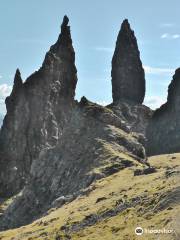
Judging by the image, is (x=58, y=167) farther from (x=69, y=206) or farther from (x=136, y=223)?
(x=136, y=223)

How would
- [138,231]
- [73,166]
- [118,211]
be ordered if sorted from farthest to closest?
1. [73,166]
2. [118,211]
3. [138,231]

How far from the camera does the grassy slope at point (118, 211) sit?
97.6 m

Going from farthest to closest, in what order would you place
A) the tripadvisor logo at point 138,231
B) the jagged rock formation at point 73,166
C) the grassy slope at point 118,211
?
1. the jagged rock formation at point 73,166
2. the grassy slope at point 118,211
3. the tripadvisor logo at point 138,231

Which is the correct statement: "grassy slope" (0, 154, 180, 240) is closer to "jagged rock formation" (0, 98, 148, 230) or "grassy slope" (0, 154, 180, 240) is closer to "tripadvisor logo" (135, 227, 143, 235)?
"tripadvisor logo" (135, 227, 143, 235)

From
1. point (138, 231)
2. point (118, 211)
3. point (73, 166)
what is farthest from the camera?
point (73, 166)

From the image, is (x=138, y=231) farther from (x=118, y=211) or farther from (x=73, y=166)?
(x=73, y=166)

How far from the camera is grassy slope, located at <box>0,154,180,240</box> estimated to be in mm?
97619

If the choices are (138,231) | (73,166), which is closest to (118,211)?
(138,231)

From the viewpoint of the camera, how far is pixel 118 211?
11719 centimetres

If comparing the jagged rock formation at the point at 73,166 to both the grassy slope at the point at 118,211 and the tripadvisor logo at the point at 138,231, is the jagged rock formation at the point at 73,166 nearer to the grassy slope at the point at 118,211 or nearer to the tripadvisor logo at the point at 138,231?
the grassy slope at the point at 118,211

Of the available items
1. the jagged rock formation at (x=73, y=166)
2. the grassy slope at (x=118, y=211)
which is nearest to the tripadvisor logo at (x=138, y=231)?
the grassy slope at (x=118, y=211)

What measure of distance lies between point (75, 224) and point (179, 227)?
44134 mm

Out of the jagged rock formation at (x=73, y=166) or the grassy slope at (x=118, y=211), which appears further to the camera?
the jagged rock formation at (x=73, y=166)

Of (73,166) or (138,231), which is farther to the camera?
(73,166)
